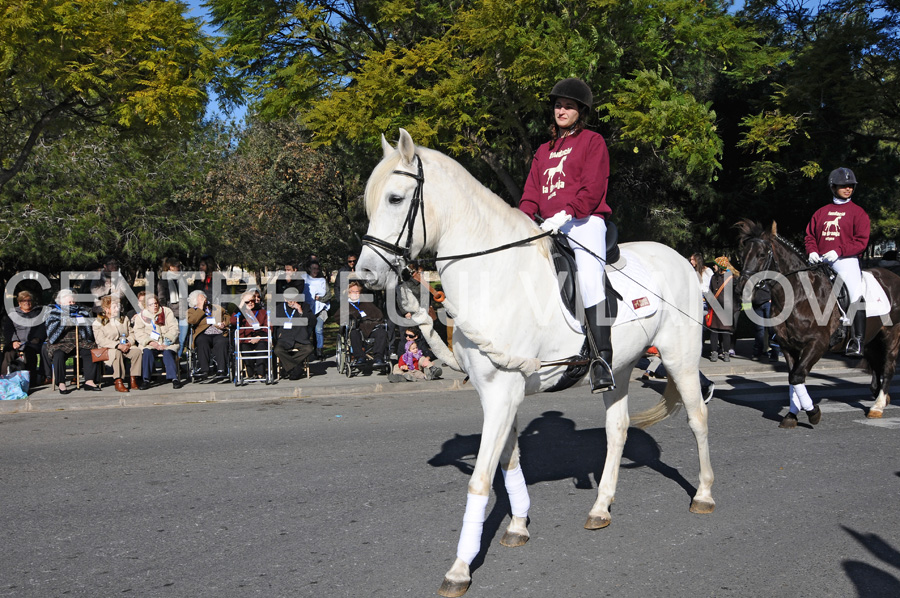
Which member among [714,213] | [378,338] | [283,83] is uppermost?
[283,83]

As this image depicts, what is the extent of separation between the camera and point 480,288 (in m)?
4.45

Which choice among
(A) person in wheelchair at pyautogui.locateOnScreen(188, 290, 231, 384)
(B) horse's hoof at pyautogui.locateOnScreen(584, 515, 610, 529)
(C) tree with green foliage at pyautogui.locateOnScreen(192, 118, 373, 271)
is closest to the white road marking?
(B) horse's hoof at pyautogui.locateOnScreen(584, 515, 610, 529)

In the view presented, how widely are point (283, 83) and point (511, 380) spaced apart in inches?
563

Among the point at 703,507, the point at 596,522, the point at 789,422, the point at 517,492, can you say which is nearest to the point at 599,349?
the point at 517,492

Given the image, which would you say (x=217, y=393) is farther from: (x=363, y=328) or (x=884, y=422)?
(x=884, y=422)

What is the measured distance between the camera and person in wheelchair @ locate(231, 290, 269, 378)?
42.0 ft

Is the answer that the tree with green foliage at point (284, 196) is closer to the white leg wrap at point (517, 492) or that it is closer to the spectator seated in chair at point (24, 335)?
the spectator seated in chair at point (24, 335)

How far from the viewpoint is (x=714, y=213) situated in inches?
1101

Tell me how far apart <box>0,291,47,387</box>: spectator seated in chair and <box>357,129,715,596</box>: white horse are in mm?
9930

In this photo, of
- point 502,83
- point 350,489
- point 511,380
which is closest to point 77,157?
point 502,83

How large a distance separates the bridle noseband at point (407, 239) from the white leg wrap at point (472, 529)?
1353mm

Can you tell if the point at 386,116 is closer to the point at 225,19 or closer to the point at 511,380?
the point at 225,19

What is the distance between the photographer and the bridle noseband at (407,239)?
4.15 m

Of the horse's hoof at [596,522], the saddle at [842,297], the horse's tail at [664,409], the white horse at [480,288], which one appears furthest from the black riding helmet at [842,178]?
the horse's hoof at [596,522]
